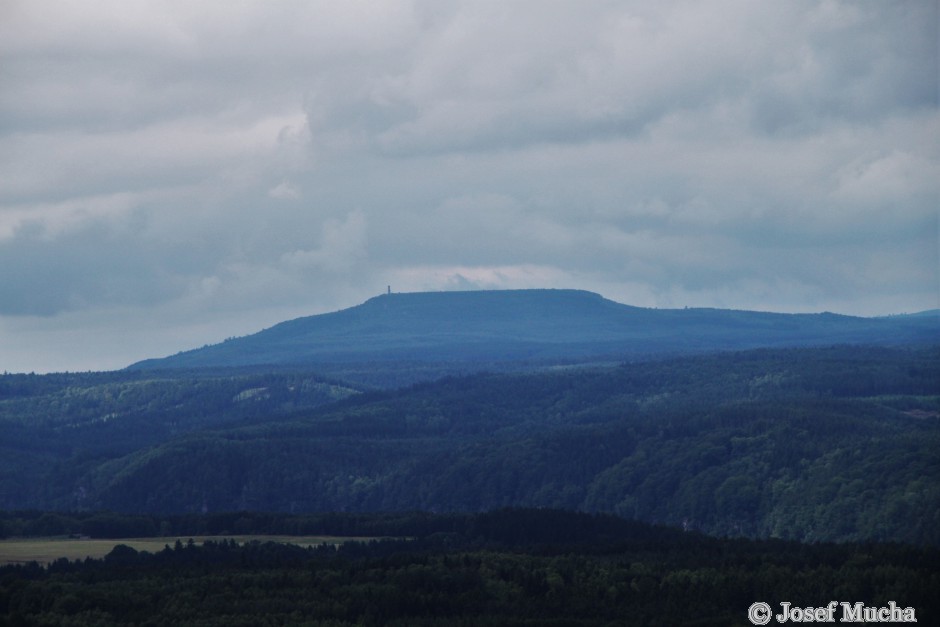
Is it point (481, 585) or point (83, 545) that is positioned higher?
point (83, 545)

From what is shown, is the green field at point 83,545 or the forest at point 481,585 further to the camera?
the green field at point 83,545

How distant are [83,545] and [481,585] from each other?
5284cm

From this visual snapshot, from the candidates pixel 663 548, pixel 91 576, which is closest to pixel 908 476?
pixel 663 548

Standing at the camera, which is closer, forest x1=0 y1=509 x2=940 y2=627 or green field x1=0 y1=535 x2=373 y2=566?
forest x1=0 y1=509 x2=940 y2=627

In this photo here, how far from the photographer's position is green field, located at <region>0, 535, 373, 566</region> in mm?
147500

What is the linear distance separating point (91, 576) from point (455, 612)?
90.4 ft

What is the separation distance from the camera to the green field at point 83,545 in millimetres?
147500

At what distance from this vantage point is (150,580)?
408 feet

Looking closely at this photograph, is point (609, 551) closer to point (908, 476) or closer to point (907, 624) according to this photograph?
point (907, 624)

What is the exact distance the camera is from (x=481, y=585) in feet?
400

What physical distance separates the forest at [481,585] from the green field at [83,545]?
5.50 metres

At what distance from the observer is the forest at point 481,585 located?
364 feet

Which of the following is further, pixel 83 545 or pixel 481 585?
pixel 83 545

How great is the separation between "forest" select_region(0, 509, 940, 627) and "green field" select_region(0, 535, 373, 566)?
5498 millimetres
